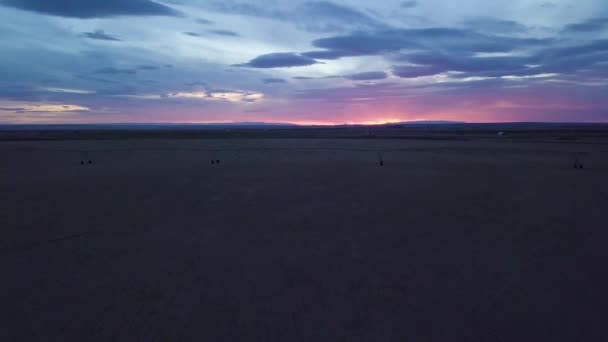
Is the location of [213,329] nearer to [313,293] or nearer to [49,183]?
[313,293]

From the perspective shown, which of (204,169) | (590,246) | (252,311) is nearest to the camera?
(252,311)

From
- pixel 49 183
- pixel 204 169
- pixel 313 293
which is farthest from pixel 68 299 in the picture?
pixel 204 169

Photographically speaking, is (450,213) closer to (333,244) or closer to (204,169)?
(333,244)

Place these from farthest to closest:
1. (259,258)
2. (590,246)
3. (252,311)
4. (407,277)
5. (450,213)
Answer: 1. (450,213)
2. (590,246)
3. (259,258)
4. (407,277)
5. (252,311)

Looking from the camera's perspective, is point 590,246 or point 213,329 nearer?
point 213,329

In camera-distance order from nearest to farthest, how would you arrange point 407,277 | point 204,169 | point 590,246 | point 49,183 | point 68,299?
point 68,299 < point 407,277 < point 590,246 < point 49,183 < point 204,169

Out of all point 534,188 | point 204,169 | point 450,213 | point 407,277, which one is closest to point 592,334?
point 407,277
